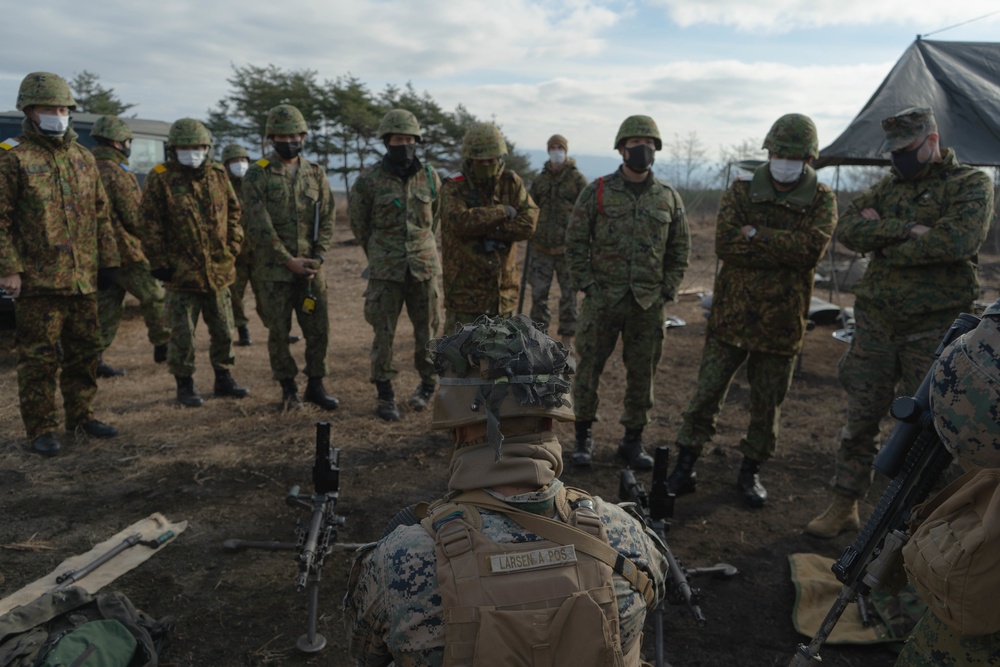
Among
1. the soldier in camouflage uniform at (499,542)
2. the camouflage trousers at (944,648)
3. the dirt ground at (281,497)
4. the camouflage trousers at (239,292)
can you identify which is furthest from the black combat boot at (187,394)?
the camouflage trousers at (944,648)

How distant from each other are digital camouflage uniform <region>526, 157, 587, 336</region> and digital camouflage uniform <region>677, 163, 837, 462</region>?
12.9 ft

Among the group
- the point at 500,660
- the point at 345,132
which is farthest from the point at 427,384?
the point at 345,132

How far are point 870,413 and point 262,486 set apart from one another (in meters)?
3.71

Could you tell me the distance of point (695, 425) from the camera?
4371mm

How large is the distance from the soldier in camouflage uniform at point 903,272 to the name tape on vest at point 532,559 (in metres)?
2.94

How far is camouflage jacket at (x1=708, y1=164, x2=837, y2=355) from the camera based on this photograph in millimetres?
4055

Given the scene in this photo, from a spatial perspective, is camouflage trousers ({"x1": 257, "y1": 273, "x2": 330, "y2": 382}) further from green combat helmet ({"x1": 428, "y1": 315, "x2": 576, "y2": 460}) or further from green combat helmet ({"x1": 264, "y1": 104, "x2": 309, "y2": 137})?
green combat helmet ({"x1": 428, "y1": 315, "x2": 576, "y2": 460})

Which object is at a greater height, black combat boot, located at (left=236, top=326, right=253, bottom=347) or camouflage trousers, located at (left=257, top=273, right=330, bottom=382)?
camouflage trousers, located at (left=257, top=273, right=330, bottom=382)

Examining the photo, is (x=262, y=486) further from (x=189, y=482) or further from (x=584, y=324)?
(x=584, y=324)

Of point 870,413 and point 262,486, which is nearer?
point 870,413

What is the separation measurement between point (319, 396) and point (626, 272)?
9.28ft

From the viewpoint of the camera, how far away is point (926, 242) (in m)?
3.60

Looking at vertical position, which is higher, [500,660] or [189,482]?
[500,660]

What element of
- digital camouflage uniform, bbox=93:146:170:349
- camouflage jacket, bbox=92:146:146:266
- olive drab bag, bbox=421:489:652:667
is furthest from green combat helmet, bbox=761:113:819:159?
camouflage jacket, bbox=92:146:146:266
